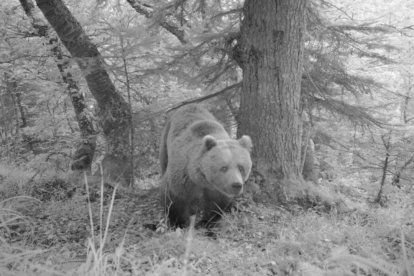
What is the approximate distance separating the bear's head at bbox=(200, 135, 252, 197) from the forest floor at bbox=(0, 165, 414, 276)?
615 mm

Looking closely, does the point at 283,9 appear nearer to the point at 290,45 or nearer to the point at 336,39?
the point at 290,45

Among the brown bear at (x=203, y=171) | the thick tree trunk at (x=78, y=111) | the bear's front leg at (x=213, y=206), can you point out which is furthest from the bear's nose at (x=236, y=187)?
the thick tree trunk at (x=78, y=111)

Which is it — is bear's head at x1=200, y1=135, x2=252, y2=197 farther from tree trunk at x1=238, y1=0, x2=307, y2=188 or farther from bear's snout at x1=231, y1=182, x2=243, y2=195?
tree trunk at x1=238, y1=0, x2=307, y2=188

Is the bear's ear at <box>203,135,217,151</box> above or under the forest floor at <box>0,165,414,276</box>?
above

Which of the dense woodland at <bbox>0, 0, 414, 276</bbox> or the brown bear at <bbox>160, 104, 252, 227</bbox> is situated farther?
the brown bear at <bbox>160, 104, 252, 227</bbox>

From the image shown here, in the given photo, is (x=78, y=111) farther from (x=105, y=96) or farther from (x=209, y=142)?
(x=209, y=142)

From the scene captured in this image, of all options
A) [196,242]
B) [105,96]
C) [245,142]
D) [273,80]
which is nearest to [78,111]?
[105,96]

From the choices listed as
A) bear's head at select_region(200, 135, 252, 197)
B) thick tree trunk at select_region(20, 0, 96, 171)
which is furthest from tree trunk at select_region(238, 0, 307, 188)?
thick tree trunk at select_region(20, 0, 96, 171)

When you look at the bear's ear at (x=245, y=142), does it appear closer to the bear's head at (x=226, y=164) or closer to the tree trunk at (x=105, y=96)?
the bear's head at (x=226, y=164)

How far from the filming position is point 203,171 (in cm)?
521

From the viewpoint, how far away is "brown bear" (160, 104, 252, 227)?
196 inches

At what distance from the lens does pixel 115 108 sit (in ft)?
27.9

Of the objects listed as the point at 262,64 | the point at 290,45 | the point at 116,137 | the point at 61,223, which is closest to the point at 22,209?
the point at 61,223

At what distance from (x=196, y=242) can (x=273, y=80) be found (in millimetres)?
3015
